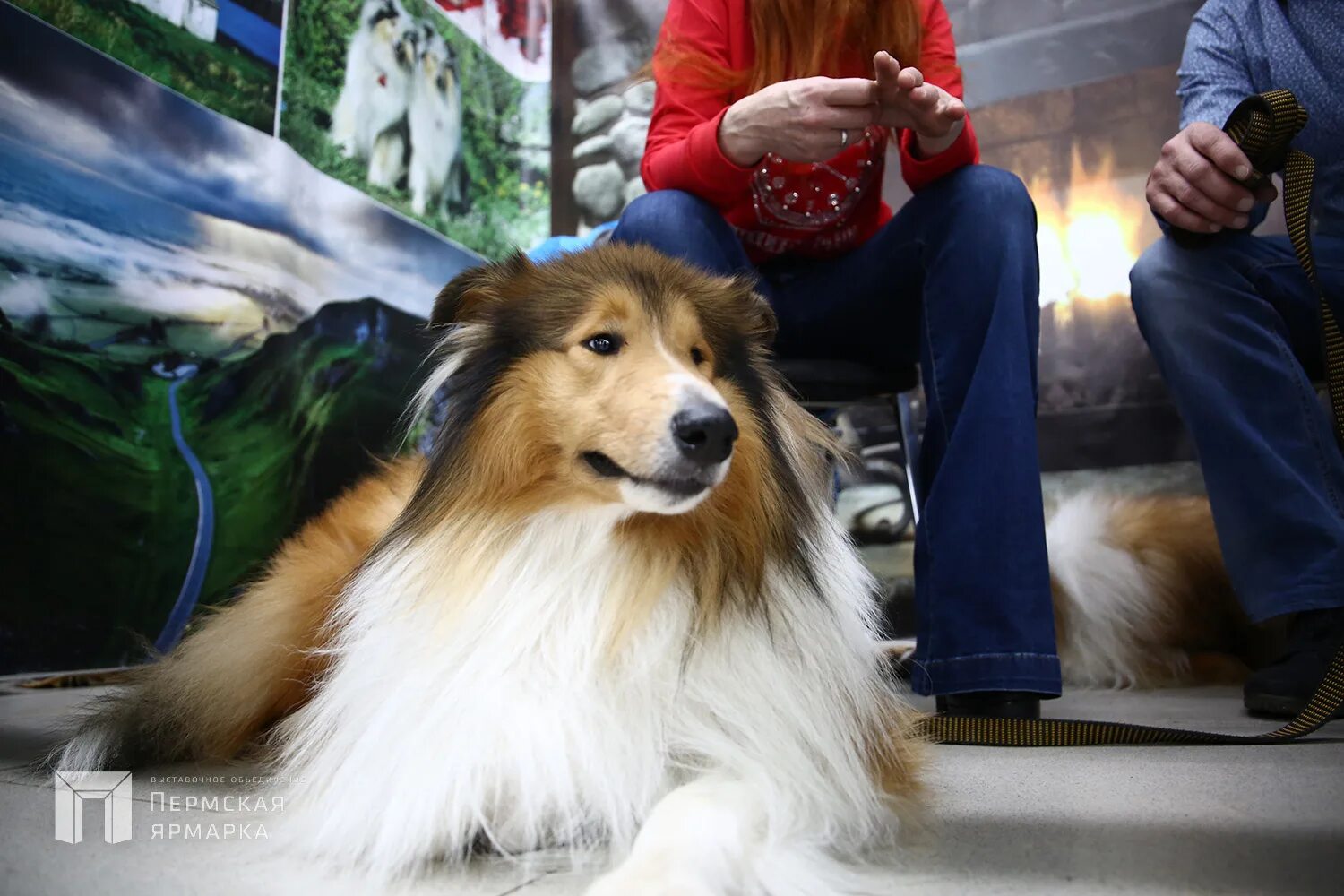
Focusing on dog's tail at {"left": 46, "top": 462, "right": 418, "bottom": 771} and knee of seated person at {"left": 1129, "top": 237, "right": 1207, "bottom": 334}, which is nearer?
dog's tail at {"left": 46, "top": 462, "right": 418, "bottom": 771}

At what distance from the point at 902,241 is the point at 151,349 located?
6.96 ft

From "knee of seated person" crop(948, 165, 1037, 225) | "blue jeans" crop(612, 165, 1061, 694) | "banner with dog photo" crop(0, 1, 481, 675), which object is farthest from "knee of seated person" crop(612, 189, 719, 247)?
"banner with dog photo" crop(0, 1, 481, 675)

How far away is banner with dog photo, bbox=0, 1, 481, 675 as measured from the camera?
2.31m

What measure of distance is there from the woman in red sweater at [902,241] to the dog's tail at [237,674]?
99cm

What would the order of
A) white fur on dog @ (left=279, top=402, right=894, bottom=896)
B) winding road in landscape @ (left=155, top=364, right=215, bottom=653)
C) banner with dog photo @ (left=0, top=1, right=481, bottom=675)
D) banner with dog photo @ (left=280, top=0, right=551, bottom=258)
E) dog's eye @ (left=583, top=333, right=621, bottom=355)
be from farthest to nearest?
1. banner with dog photo @ (left=280, top=0, right=551, bottom=258)
2. winding road in landscape @ (left=155, top=364, right=215, bottom=653)
3. banner with dog photo @ (left=0, top=1, right=481, bottom=675)
4. dog's eye @ (left=583, top=333, right=621, bottom=355)
5. white fur on dog @ (left=279, top=402, right=894, bottom=896)

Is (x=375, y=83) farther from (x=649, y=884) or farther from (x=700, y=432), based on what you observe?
(x=649, y=884)

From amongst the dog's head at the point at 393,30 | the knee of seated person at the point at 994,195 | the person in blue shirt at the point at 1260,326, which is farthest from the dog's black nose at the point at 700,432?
the dog's head at the point at 393,30

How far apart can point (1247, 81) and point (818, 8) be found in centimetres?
121

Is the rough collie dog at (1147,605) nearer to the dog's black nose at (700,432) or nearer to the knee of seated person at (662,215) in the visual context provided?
the knee of seated person at (662,215)

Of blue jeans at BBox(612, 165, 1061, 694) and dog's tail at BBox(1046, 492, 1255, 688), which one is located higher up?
blue jeans at BBox(612, 165, 1061, 694)

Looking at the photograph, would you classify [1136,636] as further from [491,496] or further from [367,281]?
[367,281]

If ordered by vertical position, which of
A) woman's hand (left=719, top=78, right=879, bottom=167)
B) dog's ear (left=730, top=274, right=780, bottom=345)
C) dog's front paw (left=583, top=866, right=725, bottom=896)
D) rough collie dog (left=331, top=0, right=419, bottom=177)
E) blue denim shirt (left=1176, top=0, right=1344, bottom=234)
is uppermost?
rough collie dog (left=331, top=0, right=419, bottom=177)

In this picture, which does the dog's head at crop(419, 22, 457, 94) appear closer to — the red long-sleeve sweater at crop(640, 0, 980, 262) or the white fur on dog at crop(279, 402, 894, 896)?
the red long-sleeve sweater at crop(640, 0, 980, 262)

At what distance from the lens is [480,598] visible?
1325 millimetres
